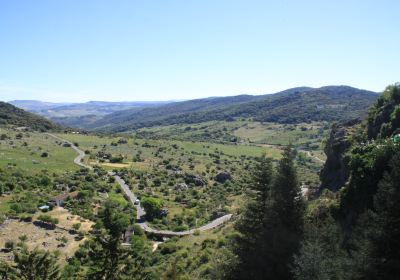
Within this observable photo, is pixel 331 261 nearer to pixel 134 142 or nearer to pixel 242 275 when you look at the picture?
pixel 242 275

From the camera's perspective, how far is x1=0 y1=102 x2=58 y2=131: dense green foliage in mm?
152875

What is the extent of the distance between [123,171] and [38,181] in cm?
2656

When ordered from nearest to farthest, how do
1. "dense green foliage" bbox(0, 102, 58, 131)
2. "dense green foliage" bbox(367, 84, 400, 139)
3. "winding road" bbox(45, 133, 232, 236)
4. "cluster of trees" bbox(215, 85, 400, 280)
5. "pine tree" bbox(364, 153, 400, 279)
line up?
"pine tree" bbox(364, 153, 400, 279) → "cluster of trees" bbox(215, 85, 400, 280) → "dense green foliage" bbox(367, 84, 400, 139) → "winding road" bbox(45, 133, 232, 236) → "dense green foliage" bbox(0, 102, 58, 131)

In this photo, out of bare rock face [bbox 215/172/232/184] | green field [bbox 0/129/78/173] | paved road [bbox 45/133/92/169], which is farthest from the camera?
bare rock face [bbox 215/172/232/184]

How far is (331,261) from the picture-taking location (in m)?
18.8

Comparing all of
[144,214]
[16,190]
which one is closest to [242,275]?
[144,214]

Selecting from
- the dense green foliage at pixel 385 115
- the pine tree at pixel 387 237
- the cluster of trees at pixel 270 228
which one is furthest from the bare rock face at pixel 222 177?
the pine tree at pixel 387 237

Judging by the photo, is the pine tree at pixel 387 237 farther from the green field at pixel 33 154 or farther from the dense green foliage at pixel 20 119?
the dense green foliage at pixel 20 119

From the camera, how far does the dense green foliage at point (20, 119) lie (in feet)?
502

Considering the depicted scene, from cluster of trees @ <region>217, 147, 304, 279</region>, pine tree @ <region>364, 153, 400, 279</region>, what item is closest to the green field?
cluster of trees @ <region>217, 147, 304, 279</region>

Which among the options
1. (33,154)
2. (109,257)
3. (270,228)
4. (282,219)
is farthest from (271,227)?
(33,154)

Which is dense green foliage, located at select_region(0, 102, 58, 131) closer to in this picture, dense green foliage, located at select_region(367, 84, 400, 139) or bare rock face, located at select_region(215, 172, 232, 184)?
bare rock face, located at select_region(215, 172, 232, 184)

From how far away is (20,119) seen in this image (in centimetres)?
16188

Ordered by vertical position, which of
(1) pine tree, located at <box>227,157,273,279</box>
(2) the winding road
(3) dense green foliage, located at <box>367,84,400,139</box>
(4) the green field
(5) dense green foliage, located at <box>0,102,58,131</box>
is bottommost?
(2) the winding road
